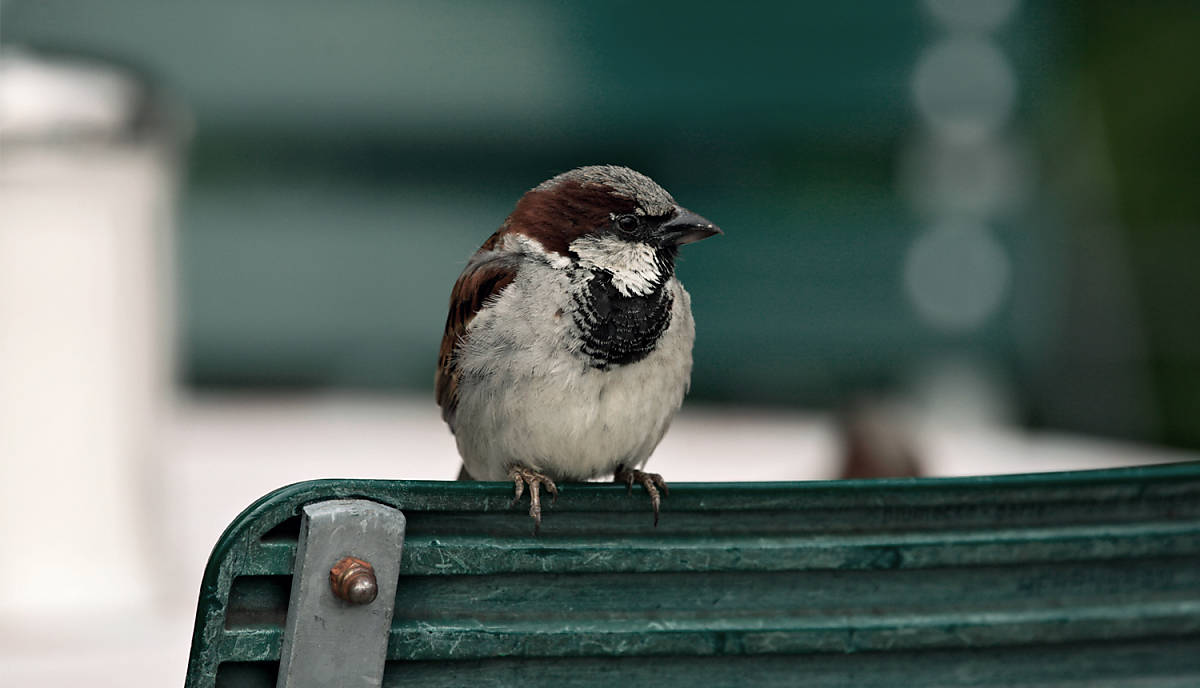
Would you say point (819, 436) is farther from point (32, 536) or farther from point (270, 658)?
point (270, 658)

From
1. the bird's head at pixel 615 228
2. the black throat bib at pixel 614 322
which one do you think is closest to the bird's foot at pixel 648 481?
the black throat bib at pixel 614 322

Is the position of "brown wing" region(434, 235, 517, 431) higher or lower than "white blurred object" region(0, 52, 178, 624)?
lower

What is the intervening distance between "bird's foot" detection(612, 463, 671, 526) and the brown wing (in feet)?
0.90

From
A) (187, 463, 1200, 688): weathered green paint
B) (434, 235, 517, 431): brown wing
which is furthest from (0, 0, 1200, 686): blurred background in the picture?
(187, 463, 1200, 688): weathered green paint

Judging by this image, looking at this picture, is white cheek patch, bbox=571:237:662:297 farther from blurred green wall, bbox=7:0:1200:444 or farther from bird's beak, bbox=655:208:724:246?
blurred green wall, bbox=7:0:1200:444

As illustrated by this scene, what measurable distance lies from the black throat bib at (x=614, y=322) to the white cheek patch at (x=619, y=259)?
0.04ft

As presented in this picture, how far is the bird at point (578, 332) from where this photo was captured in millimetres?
1832

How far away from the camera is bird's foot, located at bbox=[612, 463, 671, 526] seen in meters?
1.03

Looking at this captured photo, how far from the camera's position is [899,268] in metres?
8.23

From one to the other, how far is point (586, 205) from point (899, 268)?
6.60 meters

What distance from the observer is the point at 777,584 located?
1.05 m

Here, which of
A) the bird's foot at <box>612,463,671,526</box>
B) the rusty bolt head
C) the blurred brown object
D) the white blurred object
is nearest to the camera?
the rusty bolt head

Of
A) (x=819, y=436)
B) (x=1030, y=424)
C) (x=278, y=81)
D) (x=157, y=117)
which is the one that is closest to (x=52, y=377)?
(x=157, y=117)

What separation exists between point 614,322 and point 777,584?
84cm
